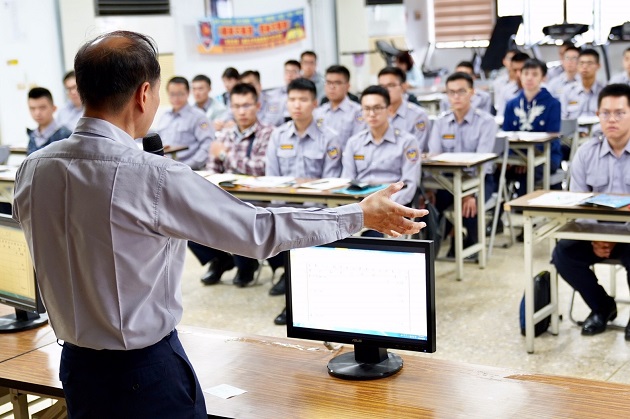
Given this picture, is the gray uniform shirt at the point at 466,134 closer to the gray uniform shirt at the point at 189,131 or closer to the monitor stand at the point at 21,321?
the gray uniform shirt at the point at 189,131

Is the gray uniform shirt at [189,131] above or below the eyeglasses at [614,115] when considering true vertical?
below

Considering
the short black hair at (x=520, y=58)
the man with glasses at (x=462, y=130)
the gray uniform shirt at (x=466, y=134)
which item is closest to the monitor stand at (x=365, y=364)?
the man with glasses at (x=462, y=130)

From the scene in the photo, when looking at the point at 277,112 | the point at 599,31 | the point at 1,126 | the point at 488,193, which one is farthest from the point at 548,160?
the point at 599,31

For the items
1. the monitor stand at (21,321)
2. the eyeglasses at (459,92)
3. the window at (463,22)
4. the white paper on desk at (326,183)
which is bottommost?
the monitor stand at (21,321)

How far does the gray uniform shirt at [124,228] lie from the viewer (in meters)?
1.62

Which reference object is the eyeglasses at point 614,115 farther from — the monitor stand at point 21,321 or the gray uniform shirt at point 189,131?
the gray uniform shirt at point 189,131

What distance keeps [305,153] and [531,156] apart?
178 cm

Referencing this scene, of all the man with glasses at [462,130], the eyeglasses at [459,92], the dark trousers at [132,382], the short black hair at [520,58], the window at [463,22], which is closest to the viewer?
the dark trousers at [132,382]

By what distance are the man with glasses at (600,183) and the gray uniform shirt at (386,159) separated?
1083 mm

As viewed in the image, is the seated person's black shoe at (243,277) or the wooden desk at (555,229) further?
the seated person's black shoe at (243,277)

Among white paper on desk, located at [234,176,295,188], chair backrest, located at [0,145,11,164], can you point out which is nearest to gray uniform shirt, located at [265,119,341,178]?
white paper on desk, located at [234,176,295,188]

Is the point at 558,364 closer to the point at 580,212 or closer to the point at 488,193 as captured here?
the point at 580,212

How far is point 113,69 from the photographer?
1.61 metres

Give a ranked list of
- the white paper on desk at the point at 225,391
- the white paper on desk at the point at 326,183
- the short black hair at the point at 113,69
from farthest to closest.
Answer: the white paper on desk at the point at 326,183, the white paper on desk at the point at 225,391, the short black hair at the point at 113,69
